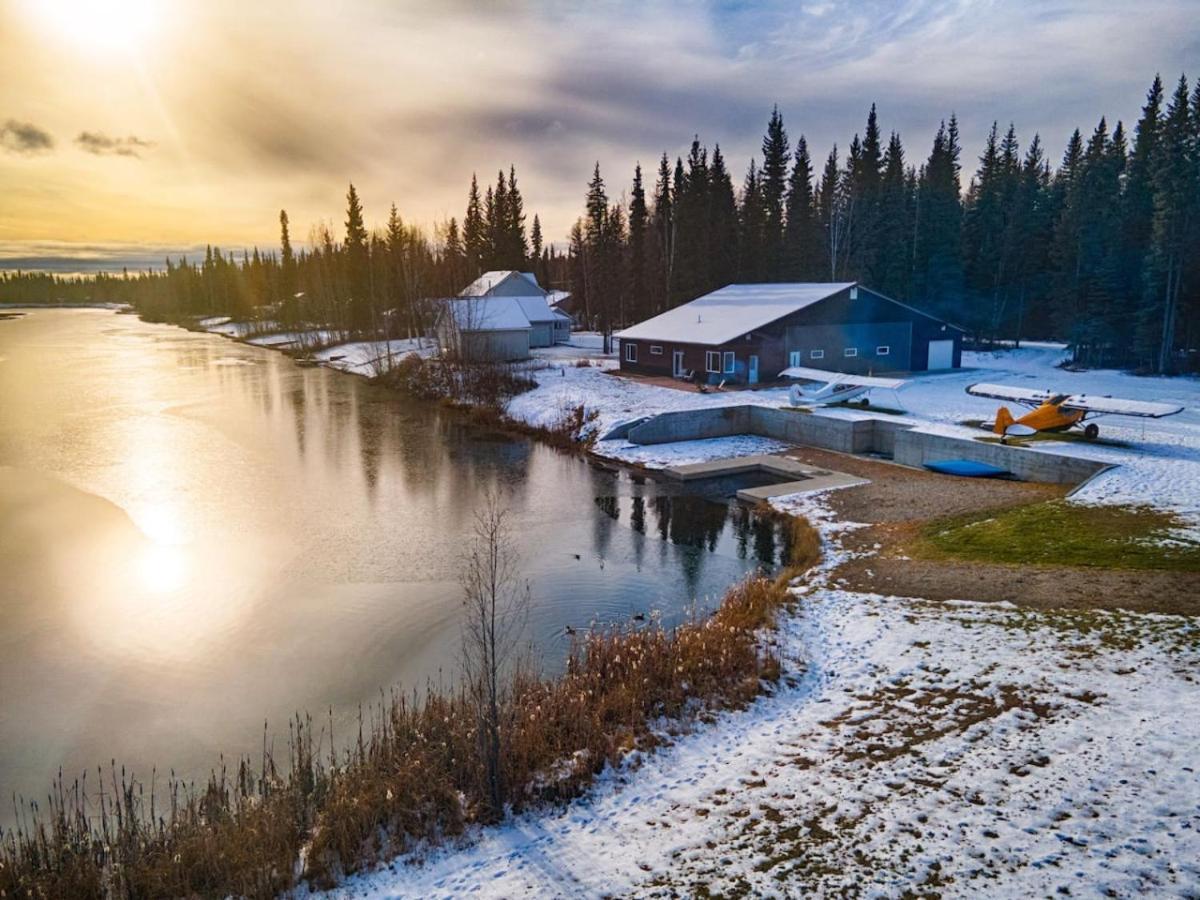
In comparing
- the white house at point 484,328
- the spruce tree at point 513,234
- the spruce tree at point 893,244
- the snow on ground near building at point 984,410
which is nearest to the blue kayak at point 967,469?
the snow on ground near building at point 984,410

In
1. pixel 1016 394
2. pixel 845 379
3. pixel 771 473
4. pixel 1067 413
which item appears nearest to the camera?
pixel 1067 413

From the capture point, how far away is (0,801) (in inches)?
353

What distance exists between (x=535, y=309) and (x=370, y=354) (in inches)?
507

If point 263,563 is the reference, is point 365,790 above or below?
above

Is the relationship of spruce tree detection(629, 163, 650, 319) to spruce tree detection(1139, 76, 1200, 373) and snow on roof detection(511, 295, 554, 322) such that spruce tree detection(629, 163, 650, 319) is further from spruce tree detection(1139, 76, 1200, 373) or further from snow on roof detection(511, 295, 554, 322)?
spruce tree detection(1139, 76, 1200, 373)

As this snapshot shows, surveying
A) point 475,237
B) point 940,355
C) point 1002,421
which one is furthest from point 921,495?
point 475,237

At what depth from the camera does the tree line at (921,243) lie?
39062 mm

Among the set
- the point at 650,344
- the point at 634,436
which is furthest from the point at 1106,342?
the point at 634,436

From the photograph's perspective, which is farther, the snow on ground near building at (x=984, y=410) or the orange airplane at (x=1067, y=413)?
the orange airplane at (x=1067, y=413)

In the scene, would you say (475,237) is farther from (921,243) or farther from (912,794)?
(912,794)

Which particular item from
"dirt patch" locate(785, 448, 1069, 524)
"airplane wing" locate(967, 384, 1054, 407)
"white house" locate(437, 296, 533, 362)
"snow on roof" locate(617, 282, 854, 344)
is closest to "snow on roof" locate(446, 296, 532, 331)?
"white house" locate(437, 296, 533, 362)

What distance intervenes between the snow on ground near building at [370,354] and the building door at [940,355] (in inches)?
1149

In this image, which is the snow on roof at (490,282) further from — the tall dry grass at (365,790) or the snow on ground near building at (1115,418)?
the tall dry grass at (365,790)

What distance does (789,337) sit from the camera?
36.1 m
